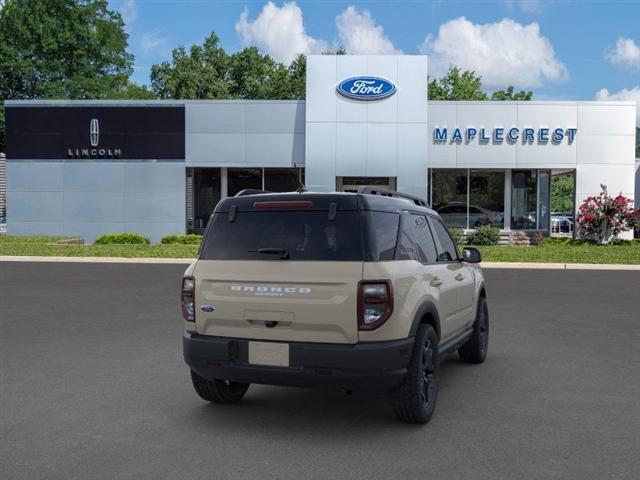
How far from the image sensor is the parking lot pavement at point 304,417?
4215mm

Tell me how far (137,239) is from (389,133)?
34.5 ft

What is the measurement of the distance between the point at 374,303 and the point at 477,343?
2.88 meters

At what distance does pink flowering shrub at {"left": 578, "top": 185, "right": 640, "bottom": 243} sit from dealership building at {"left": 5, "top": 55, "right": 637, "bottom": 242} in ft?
3.42

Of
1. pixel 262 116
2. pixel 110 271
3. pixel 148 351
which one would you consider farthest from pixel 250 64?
pixel 148 351

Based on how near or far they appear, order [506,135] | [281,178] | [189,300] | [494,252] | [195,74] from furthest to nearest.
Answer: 1. [195,74]
2. [281,178]
3. [506,135]
4. [494,252]
5. [189,300]

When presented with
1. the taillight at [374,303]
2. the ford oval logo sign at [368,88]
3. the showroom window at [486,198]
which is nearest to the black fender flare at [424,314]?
the taillight at [374,303]

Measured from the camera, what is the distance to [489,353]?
7773 mm

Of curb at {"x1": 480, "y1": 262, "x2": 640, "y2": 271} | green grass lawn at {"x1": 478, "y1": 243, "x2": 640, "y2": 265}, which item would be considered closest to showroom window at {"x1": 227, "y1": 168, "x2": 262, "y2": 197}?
green grass lawn at {"x1": 478, "y1": 243, "x2": 640, "y2": 265}

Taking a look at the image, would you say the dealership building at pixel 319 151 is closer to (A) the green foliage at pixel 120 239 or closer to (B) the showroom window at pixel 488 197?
(B) the showroom window at pixel 488 197

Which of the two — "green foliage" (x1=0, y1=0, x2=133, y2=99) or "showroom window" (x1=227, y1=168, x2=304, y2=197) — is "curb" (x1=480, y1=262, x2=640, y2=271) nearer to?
"showroom window" (x1=227, y1=168, x2=304, y2=197)

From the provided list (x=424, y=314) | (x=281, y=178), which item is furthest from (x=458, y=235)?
(x=424, y=314)

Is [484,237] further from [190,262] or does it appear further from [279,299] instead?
[279,299]

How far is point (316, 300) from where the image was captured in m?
4.63

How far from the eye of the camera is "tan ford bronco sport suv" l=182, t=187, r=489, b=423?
4594 mm
